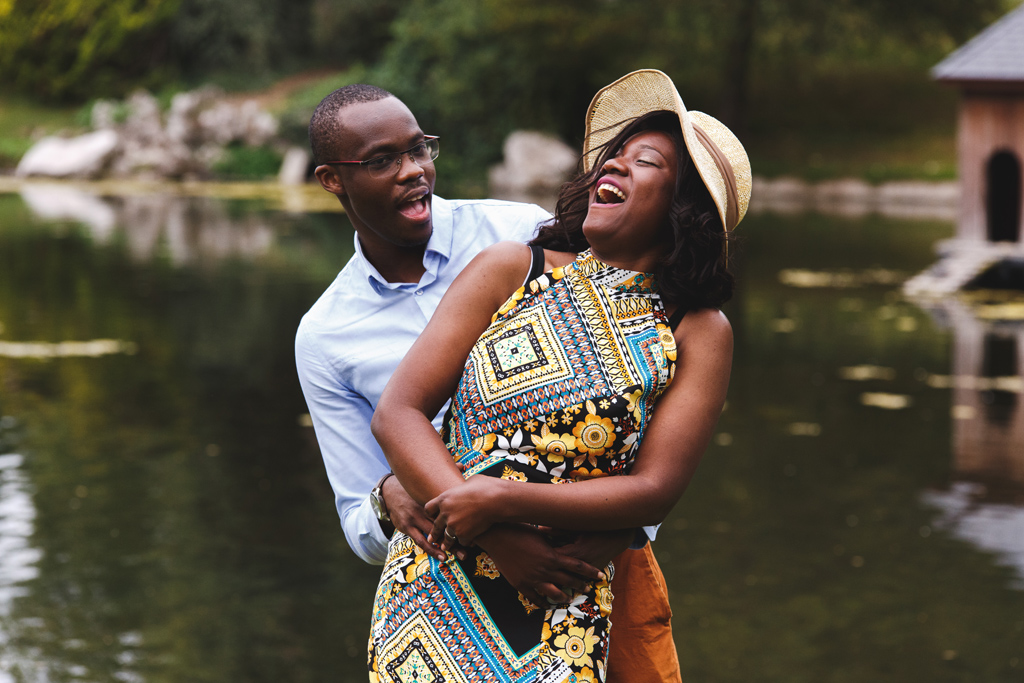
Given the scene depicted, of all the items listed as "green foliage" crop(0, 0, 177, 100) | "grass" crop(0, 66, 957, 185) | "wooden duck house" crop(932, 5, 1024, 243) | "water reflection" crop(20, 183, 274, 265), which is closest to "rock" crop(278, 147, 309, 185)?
"grass" crop(0, 66, 957, 185)

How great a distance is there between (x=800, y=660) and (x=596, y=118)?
329 centimetres

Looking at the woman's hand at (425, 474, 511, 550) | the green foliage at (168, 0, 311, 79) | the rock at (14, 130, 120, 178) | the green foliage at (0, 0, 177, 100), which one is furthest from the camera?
the green foliage at (0, 0, 177, 100)

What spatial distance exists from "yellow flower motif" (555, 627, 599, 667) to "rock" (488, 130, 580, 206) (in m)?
28.3

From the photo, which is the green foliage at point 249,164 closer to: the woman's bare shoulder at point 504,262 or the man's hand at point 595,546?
the woman's bare shoulder at point 504,262

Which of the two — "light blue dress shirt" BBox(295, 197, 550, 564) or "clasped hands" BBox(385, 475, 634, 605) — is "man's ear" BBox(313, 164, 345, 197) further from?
"clasped hands" BBox(385, 475, 634, 605)

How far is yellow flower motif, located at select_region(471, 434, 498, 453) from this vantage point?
1980mm

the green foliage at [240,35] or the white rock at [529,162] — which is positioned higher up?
the green foliage at [240,35]

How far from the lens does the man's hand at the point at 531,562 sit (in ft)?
6.32

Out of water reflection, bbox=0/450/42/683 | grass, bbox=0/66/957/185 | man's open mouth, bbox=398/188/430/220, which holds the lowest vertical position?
grass, bbox=0/66/957/185

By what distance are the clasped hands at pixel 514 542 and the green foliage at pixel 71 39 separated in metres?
41.1

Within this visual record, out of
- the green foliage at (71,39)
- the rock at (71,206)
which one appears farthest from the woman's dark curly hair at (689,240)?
the green foliage at (71,39)

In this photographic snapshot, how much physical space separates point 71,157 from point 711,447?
28191 mm

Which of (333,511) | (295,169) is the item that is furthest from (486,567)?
(295,169)

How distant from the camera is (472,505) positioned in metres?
1.89
